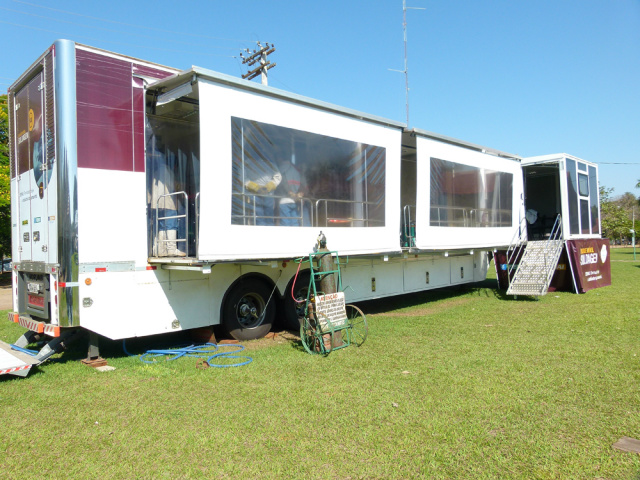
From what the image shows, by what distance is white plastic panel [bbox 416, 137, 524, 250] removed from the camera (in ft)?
31.2

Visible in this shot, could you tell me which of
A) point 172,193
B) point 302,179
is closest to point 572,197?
point 302,179

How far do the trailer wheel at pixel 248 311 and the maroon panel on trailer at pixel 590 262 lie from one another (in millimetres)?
8278

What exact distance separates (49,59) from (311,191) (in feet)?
12.6

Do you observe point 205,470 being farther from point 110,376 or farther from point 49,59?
point 49,59

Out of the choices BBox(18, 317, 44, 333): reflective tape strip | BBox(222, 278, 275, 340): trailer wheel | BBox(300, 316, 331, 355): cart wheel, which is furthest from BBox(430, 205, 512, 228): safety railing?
BBox(18, 317, 44, 333): reflective tape strip

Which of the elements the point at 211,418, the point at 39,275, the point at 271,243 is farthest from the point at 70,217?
the point at 211,418

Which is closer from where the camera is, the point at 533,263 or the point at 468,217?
the point at 468,217

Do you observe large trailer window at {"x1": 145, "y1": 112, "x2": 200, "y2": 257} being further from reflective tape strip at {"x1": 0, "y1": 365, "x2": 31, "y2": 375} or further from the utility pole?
the utility pole

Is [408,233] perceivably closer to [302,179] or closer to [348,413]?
[302,179]

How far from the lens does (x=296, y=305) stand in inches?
317

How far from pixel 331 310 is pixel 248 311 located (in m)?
1.54

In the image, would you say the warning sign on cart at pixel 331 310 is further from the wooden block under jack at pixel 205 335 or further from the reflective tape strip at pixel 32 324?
the reflective tape strip at pixel 32 324

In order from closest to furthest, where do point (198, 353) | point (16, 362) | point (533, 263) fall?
point (16, 362) < point (198, 353) < point (533, 263)

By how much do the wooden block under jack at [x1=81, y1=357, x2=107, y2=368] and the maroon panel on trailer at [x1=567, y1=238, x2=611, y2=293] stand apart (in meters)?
10.8
